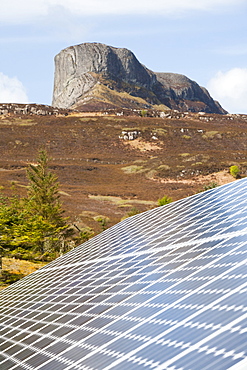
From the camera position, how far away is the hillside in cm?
9312

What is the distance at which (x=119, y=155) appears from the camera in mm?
143375

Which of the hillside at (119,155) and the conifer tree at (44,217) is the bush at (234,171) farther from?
the conifer tree at (44,217)

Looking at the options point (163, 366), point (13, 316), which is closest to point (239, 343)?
point (163, 366)

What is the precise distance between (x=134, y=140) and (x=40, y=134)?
97.1 feet

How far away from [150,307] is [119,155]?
135 m

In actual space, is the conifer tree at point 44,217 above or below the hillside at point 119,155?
below

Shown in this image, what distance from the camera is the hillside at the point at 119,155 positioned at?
306ft

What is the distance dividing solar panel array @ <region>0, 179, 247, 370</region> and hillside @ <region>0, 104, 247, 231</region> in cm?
5077

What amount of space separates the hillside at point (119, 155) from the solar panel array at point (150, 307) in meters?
50.8

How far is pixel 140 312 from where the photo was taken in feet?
28.0

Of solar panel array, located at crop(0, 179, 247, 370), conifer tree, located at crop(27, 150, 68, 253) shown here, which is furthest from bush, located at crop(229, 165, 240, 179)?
solar panel array, located at crop(0, 179, 247, 370)

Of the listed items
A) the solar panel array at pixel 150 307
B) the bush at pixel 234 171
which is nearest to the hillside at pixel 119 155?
the bush at pixel 234 171

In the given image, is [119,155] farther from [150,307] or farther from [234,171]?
[150,307]

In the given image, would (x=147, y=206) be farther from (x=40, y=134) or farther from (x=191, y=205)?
(x=40, y=134)
